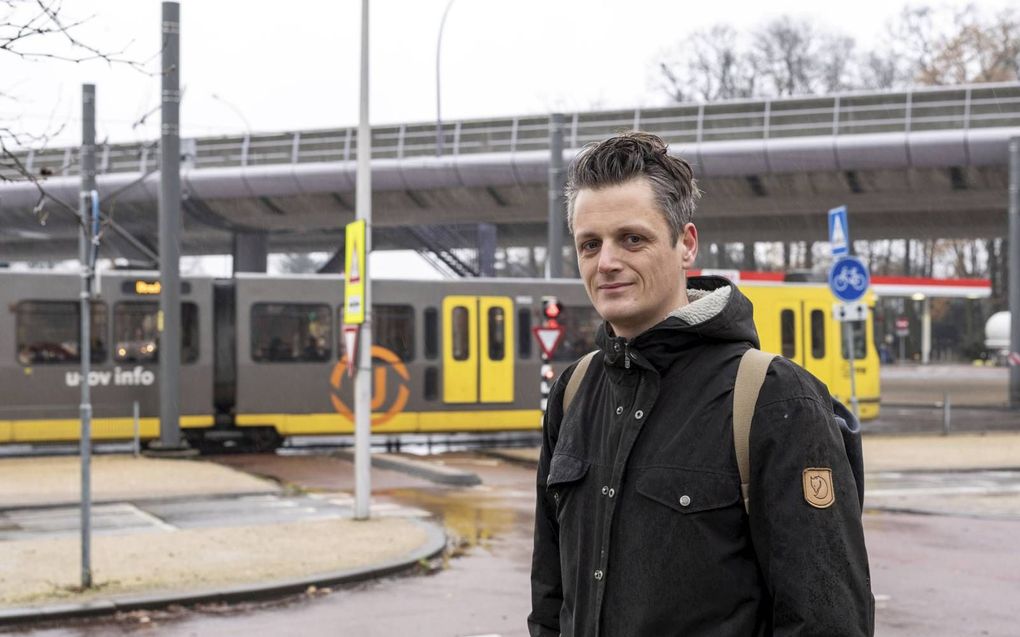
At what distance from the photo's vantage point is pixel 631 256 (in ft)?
9.02

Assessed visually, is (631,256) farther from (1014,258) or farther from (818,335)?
(1014,258)

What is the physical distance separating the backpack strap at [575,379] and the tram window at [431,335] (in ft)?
67.0

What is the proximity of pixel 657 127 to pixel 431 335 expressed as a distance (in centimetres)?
1679

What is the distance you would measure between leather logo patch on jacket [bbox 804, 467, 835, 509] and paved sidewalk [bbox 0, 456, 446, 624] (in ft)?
23.4

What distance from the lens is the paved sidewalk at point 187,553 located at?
9.15 meters

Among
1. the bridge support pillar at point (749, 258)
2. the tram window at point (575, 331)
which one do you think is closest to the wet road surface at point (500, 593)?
the tram window at point (575, 331)

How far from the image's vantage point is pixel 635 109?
38.9 m

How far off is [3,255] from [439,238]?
71.1 ft

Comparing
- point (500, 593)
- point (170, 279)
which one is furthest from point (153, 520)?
point (170, 279)

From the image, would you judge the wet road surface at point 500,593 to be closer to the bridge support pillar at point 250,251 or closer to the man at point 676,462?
the man at point 676,462

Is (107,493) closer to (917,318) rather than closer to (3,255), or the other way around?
(3,255)

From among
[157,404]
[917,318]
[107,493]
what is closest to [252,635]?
[107,493]

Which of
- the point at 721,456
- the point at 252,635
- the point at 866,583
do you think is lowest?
the point at 252,635

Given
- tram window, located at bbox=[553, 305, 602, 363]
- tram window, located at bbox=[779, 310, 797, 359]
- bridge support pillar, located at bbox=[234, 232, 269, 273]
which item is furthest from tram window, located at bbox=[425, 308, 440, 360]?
bridge support pillar, located at bbox=[234, 232, 269, 273]
